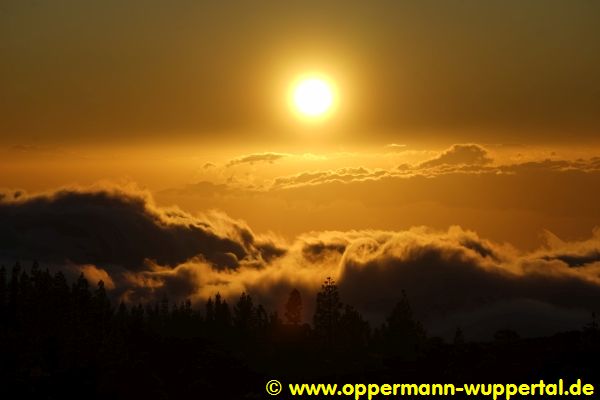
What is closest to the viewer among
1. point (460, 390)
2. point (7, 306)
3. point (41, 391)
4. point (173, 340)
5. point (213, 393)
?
point (460, 390)

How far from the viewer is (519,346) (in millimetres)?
151125

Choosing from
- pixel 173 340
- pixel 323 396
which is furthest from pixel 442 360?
pixel 173 340

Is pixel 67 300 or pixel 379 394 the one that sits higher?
pixel 67 300

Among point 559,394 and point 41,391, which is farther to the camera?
point 41,391

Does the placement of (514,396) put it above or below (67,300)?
below

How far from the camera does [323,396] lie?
5458 inches

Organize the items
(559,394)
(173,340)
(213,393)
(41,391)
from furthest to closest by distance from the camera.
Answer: (173,340) < (213,393) < (41,391) < (559,394)

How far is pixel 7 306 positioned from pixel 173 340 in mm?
35948

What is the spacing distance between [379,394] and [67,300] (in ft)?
215

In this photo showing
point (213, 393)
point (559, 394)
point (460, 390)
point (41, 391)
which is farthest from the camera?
point (213, 393)

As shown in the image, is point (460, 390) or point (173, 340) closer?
point (460, 390)

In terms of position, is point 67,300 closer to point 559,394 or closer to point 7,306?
point 7,306

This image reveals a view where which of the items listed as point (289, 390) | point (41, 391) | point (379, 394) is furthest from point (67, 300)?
point (379, 394)

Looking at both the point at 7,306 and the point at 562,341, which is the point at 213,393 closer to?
the point at 7,306
